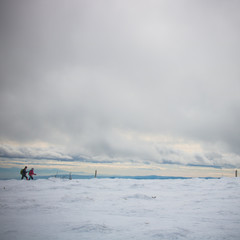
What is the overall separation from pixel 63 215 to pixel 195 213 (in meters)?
5.31

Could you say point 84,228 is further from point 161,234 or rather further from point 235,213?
point 235,213

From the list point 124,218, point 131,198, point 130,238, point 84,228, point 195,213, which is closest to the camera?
point 130,238

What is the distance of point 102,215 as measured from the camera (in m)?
7.34

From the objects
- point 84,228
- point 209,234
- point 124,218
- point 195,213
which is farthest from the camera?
point 195,213

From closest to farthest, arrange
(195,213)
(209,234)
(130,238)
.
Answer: (130,238)
(209,234)
(195,213)

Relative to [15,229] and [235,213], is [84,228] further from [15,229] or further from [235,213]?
[235,213]

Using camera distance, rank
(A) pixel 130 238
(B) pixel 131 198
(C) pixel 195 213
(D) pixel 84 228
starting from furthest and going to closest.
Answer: (B) pixel 131 198
(C) pixel 195 213
(D) pixel 84 228
(A) pixel 130 238

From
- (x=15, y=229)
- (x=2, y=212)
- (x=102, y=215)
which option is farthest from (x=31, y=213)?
(x=102, y=215)

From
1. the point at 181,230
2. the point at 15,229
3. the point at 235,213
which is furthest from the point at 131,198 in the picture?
the point at 15,229

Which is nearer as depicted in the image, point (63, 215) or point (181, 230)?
point (181, 230)

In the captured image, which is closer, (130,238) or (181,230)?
(130,238)

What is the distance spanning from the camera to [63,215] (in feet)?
23.5

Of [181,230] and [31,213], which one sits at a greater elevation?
[181,230]

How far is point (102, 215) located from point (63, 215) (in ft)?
4.79
